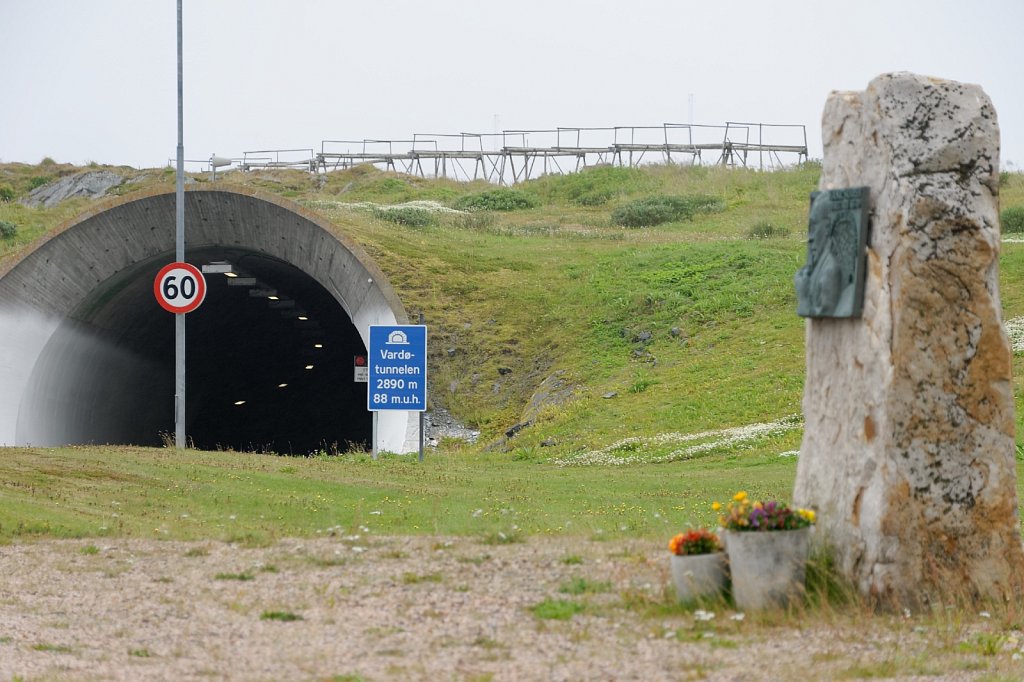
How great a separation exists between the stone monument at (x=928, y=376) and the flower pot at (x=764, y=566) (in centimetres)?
59

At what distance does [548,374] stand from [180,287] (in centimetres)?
1152

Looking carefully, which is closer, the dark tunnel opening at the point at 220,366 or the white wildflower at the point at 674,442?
the white wildflower at the point at 674,442

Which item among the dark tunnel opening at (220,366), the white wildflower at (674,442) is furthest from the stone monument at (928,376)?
the dark tunnel opening at (220,366)

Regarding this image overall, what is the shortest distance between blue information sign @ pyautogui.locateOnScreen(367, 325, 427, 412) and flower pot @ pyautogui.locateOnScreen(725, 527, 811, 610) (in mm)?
18273

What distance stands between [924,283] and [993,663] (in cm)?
293

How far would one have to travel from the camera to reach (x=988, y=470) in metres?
9.74

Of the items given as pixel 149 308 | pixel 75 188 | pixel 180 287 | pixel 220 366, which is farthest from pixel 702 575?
pixel 75 188

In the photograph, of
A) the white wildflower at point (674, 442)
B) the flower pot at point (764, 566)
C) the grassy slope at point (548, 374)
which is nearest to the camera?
the flower pot at point (764, 566)

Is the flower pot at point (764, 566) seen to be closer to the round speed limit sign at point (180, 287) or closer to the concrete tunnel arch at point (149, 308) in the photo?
the concrete tunnel arch at point (149, 308)

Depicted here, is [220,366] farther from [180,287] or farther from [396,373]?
[396,373]

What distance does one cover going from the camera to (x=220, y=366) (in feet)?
145

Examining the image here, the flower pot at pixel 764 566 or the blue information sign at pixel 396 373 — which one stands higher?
the blue information sign at pixel 396 373

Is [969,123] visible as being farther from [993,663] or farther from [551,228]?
[551,228]

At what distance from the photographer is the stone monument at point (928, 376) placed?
9.54 m
